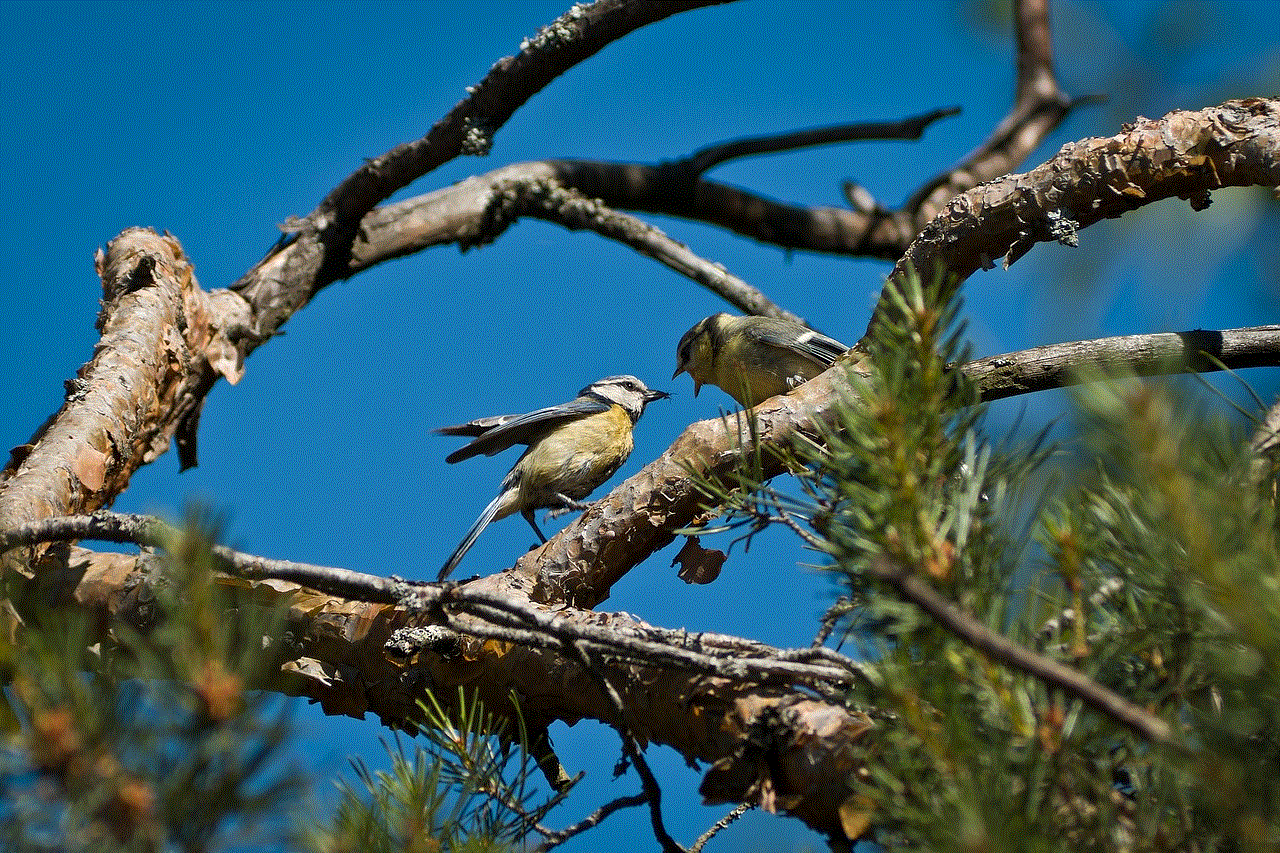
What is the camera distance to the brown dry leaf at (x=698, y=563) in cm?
236

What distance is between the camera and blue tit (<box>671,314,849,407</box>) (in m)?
4.16

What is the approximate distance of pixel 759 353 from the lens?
4.54 m

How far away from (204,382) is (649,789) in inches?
107

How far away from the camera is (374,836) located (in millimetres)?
1211

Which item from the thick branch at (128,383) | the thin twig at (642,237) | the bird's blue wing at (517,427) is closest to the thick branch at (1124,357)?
the thin twig at (642,237)

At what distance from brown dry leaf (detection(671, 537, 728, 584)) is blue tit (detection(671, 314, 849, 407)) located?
5.06 ft

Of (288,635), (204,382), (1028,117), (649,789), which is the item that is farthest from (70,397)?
(1028,117)

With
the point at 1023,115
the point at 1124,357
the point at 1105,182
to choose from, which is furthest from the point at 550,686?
the point at 1023,115

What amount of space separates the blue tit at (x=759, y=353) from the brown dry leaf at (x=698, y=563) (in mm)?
1543

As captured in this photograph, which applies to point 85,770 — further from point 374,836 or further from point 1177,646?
point 1177,646

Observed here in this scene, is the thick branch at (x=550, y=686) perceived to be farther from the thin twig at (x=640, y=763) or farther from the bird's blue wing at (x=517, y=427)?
the bird's blue wing at (x=517, y=427)

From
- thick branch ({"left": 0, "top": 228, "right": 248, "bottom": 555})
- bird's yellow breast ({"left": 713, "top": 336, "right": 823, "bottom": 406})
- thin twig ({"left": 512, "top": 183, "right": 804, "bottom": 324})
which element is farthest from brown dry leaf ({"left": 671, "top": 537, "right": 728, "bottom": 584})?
bird's yellow breast ({"left": 713, "top": 336, "right": 823, "bottom": 406})

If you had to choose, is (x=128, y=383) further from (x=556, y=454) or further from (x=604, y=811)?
(x=604, y=811)

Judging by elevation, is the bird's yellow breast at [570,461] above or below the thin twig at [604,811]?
above
